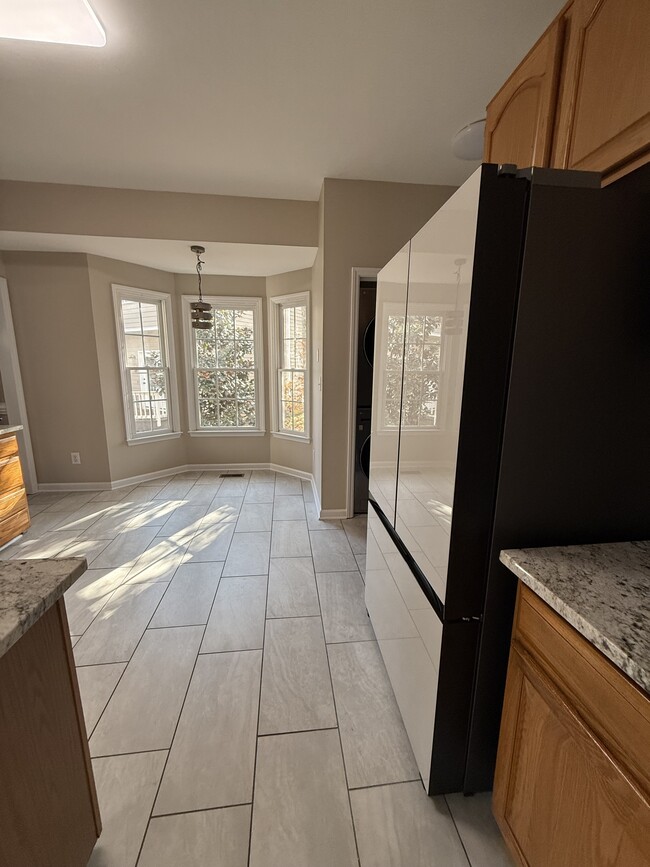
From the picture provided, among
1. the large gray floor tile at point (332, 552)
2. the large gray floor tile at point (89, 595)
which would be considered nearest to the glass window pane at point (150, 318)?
the large gray floor tile at point (89, 595)

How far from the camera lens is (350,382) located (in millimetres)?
3121

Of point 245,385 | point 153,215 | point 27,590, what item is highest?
point 153,215

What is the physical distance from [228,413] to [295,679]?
3576 millimetres

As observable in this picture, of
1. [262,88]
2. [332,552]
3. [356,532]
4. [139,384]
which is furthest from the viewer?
[139,384]

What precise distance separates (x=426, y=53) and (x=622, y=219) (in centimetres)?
156

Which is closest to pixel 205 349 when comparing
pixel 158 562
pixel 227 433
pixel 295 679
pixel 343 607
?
pixel 227 433

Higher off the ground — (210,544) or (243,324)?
(243,324)

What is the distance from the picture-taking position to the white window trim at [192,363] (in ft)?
14.5

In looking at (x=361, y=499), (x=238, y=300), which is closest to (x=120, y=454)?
(x=238, y=300)

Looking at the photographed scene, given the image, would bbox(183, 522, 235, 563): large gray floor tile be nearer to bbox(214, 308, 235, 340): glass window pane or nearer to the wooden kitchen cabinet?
the wooden kitchen cabinet

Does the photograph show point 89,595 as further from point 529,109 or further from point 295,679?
point 529,109

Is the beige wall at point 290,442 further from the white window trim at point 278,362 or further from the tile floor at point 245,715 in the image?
the tile floor at point 245,715

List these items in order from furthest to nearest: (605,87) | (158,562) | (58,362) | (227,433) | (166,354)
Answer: (227,433)
(166,354)
(58,362)
(158,562)
(605,87)

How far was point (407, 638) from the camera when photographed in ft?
4.45
